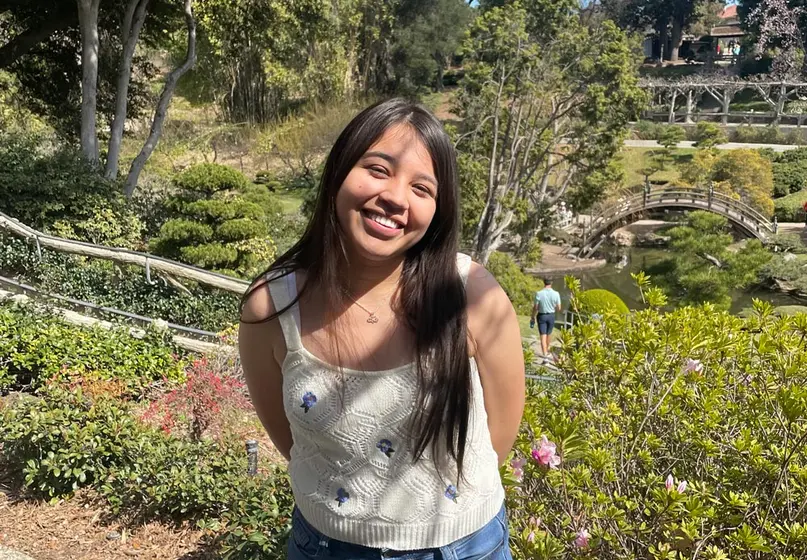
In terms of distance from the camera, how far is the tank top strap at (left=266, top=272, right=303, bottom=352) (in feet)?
4.27

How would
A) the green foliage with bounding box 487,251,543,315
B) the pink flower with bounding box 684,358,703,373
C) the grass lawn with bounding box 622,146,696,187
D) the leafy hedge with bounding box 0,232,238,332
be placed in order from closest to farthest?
1. the pink flower with bounding box 684,358,703,373
2. the leafy hedge with bounding box 0,232,238,332
3. the green foliage with bounding box 487,251,543,315
4. the grass lawn with bounding box 622,146,696,187

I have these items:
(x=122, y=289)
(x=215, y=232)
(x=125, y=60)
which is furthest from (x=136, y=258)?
(x=125, y=60)

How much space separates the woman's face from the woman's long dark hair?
2 centimetres

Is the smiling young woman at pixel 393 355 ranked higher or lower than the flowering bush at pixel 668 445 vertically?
higher

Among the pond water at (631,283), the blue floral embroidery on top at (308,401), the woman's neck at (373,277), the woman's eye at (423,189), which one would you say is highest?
the woman's eye at (423,189)

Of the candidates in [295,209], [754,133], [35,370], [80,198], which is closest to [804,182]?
[754,133]

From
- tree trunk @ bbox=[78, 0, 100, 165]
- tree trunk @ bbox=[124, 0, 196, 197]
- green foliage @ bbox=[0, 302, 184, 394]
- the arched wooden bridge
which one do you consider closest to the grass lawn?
the arched wooden bridge

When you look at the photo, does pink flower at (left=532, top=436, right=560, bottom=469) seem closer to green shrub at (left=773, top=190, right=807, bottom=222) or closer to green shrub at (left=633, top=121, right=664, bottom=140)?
green shrub at (left=773, top=190, right=807, bottom=222)

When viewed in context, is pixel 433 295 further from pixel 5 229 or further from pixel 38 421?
pixel 5 229

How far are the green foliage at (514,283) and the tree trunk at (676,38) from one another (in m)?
35.8

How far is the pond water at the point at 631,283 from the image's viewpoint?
17703mm

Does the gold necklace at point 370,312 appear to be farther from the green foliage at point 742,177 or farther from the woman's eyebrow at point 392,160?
the green foliage at point 742,177

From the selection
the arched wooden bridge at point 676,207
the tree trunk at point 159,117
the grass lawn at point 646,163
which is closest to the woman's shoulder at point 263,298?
the tree trunk at point 159,117

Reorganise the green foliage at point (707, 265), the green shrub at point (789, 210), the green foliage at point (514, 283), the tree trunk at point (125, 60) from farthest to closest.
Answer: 1. the green shrub at point (789, 210)
2. the green foliage at point (514, 283)
3. the green foliage at point (707, 265)
4. the tree trunk at point (125, 60)
